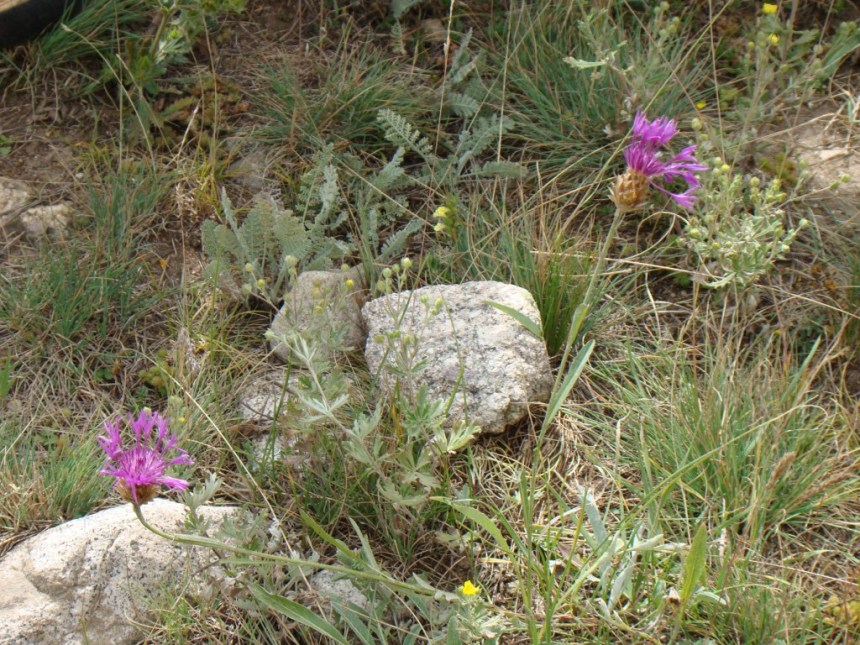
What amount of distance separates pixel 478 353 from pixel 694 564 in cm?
84

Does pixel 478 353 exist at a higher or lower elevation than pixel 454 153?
lower

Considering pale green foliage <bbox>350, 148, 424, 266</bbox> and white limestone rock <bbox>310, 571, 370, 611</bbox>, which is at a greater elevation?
pale green foliage <bbox>350, 148, 424, 266</bbox>

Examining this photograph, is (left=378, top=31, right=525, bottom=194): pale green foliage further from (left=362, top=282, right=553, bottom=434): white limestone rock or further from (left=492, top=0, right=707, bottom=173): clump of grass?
(left=362, top=282, right=553, bottom=434): white limestone rock

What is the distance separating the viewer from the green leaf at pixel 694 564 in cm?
166

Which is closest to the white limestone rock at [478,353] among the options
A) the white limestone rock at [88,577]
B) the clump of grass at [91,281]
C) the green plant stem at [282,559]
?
the green plant stem at [282,559]

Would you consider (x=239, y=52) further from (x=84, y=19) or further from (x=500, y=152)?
(x=500, y=152)

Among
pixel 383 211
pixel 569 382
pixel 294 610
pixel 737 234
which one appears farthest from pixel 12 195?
pixel 737 234

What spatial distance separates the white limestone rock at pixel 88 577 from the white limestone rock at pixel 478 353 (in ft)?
2.16

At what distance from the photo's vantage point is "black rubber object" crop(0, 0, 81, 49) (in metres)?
3.06

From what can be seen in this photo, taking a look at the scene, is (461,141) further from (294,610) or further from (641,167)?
(294,610)

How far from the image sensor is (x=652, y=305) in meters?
2.65

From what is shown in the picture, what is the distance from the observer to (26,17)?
10.2ft

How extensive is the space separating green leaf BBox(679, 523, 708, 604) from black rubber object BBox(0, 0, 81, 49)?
8.84 feet

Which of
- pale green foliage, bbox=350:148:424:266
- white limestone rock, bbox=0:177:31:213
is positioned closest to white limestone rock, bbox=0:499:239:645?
pale green foliage, bbox=350:148:424:266
